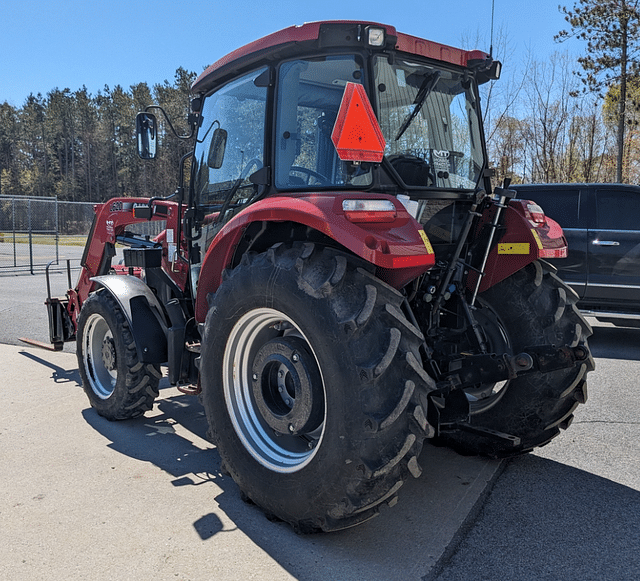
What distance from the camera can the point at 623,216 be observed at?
298 inches

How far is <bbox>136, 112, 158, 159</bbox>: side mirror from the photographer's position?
4156mm

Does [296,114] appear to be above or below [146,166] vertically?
below

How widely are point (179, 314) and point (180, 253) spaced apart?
50cm

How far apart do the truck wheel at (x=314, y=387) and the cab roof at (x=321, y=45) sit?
1.12 metres

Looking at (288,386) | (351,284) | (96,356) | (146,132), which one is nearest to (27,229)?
(96,356)

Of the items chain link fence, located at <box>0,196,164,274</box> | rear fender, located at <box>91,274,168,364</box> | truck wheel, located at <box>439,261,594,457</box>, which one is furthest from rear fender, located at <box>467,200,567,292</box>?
chain link fence, located at <box>0,196,164,274</box>

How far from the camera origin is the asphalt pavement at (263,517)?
8.41 ft

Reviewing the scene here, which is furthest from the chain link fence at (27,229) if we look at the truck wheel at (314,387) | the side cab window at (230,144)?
the truck wheel at (314,387)

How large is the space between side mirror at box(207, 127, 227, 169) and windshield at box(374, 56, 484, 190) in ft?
4.13

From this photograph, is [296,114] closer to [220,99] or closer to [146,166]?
[220,99]

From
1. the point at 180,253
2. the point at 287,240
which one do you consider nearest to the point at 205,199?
the point at 180,253

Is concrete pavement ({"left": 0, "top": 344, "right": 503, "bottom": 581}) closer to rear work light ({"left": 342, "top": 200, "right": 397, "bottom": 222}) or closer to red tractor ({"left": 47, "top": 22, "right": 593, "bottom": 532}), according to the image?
red tractor ({"left": 47, "top": 22, "right": 593, "bottom": 532})

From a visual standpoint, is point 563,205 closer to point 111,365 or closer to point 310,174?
point 310,174

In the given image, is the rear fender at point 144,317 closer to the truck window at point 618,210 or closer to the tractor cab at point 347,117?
the tractor cab at point 347,117
